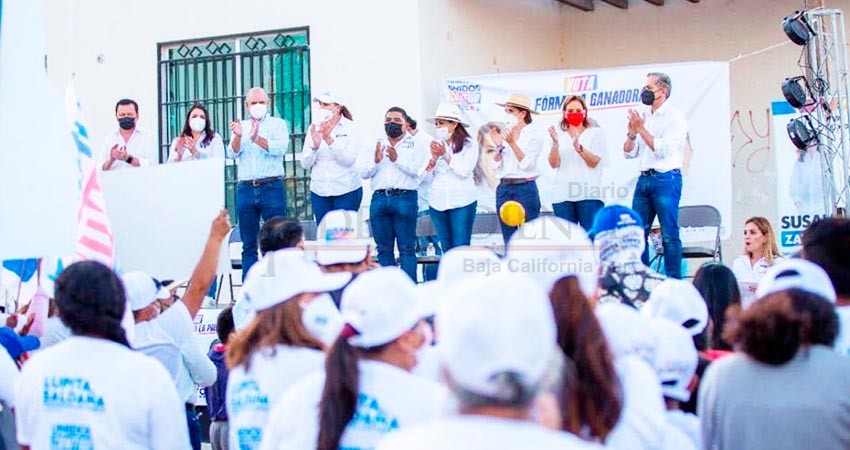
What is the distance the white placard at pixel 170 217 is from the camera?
6750 mm

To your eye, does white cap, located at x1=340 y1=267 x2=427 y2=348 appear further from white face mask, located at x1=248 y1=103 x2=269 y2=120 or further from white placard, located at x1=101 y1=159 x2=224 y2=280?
white face mask, located at x1=248 y1=103 x2=269 y2=120

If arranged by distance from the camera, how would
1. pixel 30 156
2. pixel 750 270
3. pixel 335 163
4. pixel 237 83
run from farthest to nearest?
pixel 237 83, pixel 335 163, pixel 750 270, pixel 30 156

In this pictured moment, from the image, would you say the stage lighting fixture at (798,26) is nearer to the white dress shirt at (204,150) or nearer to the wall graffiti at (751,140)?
the wall graffiti at (751,140)

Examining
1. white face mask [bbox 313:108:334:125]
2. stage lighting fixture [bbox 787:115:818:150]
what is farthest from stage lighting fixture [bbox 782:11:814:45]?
white face mask [bbox 313:108:334:125]

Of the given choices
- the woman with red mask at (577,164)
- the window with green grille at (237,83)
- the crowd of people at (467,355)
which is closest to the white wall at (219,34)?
the window with green grille at (237,83)

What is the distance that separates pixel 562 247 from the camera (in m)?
4.71

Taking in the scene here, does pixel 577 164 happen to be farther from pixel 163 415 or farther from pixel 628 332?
pixel 628 332

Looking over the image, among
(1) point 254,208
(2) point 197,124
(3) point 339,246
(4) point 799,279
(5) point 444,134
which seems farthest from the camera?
(5) point 444,134

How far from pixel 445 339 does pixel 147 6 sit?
1296 centimetres

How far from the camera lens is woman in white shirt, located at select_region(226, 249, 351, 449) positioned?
4.21 metres

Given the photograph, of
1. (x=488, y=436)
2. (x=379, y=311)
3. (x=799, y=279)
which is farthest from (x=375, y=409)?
(x=799, y=279)

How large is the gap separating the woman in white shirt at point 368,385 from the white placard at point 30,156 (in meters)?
2.04

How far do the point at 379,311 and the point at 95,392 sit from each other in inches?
48.8

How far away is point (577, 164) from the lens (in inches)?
407
